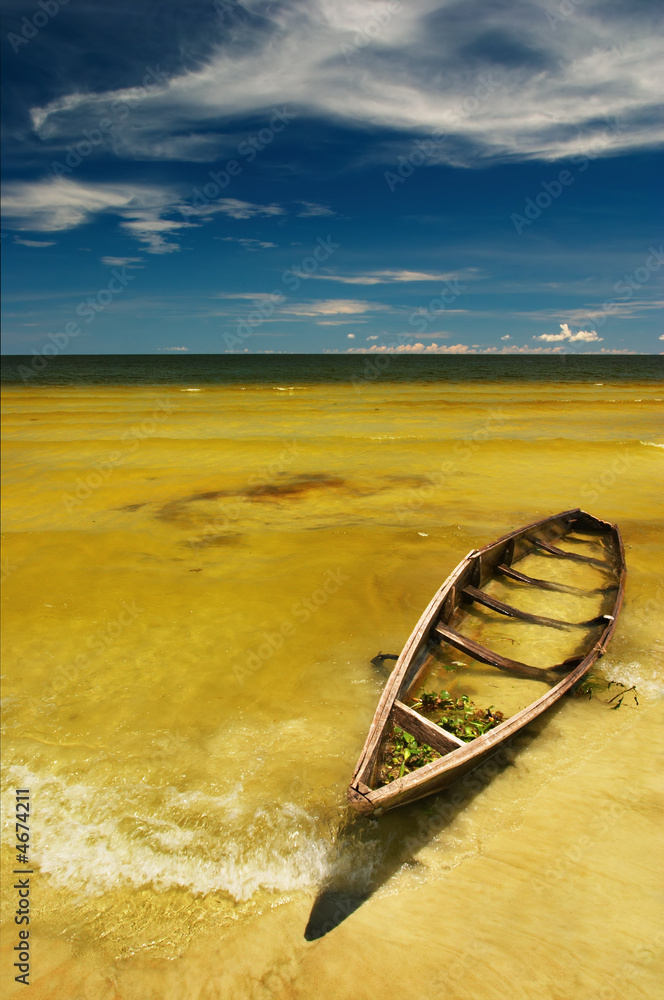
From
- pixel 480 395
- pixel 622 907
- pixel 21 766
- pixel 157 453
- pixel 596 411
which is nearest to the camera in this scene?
pixel 622 907

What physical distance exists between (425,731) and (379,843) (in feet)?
2.89

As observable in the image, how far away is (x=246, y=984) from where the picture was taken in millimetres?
3154

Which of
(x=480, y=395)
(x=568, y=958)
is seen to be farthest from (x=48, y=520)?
(x=480, y=395)

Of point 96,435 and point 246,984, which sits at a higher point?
point 96,435

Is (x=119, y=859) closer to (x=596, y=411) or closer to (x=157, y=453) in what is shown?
(x=157, y=453)

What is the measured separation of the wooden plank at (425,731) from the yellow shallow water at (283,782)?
478 mm

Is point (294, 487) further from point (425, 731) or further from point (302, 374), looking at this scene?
point (302, 374)

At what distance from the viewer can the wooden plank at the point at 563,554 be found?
29.2 ft

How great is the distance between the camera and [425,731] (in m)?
4.32

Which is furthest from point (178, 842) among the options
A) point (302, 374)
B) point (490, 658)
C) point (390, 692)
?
point (302, 374)

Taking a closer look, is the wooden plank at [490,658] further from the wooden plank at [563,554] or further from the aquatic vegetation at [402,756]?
the wooden plank at [563,554]

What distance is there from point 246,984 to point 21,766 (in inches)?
115

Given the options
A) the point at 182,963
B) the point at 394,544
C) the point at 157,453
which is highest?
the point at 157,453

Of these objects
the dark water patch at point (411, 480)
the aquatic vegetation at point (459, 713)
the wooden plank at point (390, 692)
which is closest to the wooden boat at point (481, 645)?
the wooden plank at point (390, 692)
